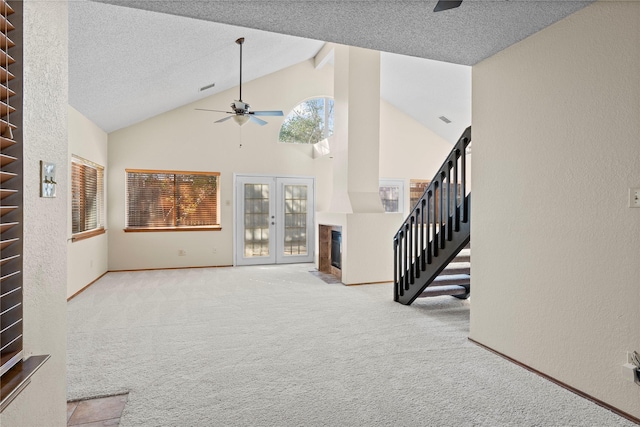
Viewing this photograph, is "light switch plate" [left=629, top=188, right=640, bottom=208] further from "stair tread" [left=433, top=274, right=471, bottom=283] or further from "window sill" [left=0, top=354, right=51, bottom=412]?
"window sill" [left=0, top=354, right=51, bottom=412]

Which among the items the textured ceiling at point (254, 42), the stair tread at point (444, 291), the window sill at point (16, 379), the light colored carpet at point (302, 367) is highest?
the textured ceiling at point (254, 42)

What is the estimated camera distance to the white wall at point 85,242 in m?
4.73

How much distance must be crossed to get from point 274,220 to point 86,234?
339cm

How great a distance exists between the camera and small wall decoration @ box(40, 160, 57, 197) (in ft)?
4.59

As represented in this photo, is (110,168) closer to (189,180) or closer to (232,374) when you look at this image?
(189,180)

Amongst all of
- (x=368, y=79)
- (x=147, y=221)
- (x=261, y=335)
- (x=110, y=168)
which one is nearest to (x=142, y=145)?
(x=110, y=168)

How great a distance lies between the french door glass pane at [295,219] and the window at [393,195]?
6.11ft

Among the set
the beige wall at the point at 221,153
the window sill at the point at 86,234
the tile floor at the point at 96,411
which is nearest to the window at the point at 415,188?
the beige wall at the point at 221,153

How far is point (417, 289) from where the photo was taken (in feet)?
13.7

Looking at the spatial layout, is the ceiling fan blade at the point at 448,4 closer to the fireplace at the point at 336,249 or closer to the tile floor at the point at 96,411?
the tile floor at the point at 96,411

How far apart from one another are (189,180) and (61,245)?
5.71 m

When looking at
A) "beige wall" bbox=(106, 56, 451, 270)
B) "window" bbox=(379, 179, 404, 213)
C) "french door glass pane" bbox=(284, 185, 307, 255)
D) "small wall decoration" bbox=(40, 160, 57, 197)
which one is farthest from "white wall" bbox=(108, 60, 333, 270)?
"small wall decoration" bbox=(40, 160, 57, 197)

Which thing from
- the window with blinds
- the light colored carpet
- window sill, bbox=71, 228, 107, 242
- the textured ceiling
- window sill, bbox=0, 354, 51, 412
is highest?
the textured ceiling

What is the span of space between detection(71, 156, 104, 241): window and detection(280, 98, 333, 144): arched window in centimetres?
352
